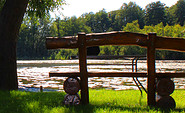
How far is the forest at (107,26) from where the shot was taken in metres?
31.8

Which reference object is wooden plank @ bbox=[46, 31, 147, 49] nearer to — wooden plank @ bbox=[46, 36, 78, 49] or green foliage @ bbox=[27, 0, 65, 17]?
wooden plank @ bbox=[46, 36, 78, 49]

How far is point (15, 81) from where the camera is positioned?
7.15 metres

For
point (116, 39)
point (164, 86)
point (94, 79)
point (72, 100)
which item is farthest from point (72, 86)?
point (94, 79)

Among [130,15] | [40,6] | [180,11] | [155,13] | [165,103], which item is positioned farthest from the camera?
[130,15]

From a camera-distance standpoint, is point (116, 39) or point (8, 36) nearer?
point (116, 39)

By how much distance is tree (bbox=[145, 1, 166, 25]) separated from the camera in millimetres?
89875

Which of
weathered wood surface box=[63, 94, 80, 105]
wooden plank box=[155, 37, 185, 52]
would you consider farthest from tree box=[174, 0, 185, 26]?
weathered wood surface box=[63, 94, 80, 105]

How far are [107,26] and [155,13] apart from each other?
83.7ft

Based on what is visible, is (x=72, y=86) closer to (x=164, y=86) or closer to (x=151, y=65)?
(x=151, y=65)

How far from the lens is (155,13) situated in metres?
90.6

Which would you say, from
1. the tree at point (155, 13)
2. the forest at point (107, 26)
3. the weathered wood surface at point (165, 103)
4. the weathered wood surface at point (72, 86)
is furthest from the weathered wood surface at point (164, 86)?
the tree at point (155, 13)

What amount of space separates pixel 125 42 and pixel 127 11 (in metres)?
105

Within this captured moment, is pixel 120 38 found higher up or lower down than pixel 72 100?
higher up

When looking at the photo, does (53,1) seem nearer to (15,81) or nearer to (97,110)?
(15,81)
